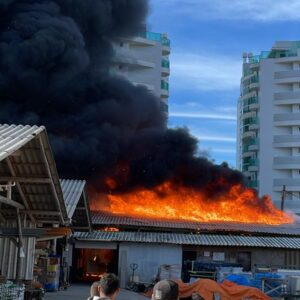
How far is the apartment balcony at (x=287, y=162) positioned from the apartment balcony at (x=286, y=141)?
1455 mm

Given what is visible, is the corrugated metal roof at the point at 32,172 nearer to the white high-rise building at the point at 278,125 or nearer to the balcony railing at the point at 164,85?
the white high-rise building at the point at 278,125

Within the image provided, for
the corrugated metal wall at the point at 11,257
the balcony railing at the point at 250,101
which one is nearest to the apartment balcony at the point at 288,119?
the balcony railing at the point at 250,101

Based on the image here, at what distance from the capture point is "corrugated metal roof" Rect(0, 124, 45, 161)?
32.6 feet

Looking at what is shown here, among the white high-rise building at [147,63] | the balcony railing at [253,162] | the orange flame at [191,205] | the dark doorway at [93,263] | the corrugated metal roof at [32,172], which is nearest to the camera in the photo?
the corrugated metal roof at [32,172]

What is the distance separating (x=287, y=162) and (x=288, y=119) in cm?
503

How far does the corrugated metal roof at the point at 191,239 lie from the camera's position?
30.3 m

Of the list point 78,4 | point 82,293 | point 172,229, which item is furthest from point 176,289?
point 78,4

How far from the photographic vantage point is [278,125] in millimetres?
71875

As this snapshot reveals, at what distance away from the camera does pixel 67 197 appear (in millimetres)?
19688

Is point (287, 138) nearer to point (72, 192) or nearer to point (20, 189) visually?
point (72, 192)

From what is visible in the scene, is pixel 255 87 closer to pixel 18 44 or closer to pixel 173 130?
pixel 173 130

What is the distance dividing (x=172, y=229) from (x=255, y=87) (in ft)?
145

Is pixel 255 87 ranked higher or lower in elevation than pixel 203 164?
higher

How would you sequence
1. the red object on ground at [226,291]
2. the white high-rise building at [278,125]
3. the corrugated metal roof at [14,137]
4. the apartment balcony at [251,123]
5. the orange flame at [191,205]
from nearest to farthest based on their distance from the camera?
the corrugated metal roof at [14,137]
the red object on ground at [226,291]
the orange flame at [191,205]
the white high-rise building at [278,125]
the apartment balcony at [251,123]
